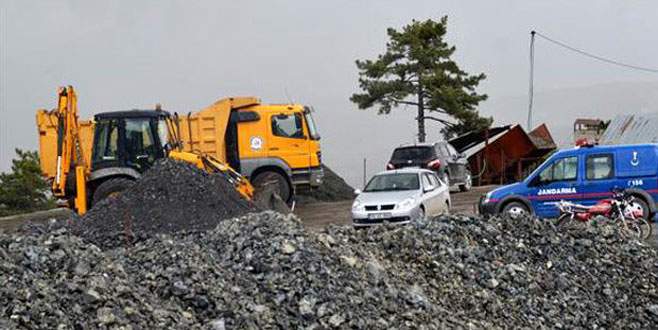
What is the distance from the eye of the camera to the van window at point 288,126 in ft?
66.3

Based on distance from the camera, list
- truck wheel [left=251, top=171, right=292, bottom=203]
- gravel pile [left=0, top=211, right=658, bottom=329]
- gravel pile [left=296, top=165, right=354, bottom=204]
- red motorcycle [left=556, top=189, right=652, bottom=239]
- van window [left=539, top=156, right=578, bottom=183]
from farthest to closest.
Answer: gravel pile [left=296, top=165, right=354, bottom=204] → truck wheel [left=251, top=171, right=292, bottom=203] → van window [left=539, top=156, right=578, bottom=183] → red motorcycle [left=556, top=189, right=652, bottom=239] → gravel pile [left=0, top=211, right=658, bottom=329]

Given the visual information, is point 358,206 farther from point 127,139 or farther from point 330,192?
point 330,192

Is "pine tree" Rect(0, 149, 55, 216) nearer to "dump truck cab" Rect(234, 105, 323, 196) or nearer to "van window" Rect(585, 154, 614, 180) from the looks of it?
"dump truck cab" Rect(234, 105, 323, 196)

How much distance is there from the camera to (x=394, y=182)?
57.3 ft

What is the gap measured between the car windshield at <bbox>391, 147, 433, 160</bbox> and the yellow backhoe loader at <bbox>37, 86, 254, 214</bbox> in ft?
26.3

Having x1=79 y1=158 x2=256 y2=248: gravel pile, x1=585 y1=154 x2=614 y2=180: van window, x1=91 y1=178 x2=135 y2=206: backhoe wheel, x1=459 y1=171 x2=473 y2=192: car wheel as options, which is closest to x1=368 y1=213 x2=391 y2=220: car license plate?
x1=79 y1=158 x2=256 y2=248: gravel pile

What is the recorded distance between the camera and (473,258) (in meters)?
A: 9.05

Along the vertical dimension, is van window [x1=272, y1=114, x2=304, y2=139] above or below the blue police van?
above

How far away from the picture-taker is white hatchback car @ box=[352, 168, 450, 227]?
631 inches

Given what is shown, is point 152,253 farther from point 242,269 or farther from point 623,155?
point 623,155

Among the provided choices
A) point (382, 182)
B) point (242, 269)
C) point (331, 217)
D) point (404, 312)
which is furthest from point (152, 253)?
point (331, 217)

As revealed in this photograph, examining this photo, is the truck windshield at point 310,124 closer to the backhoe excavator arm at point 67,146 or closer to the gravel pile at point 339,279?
the backhoe excavator arm at point 67,146

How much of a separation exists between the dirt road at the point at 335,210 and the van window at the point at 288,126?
228 centimetres

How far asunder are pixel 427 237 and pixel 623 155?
25.0 ft
